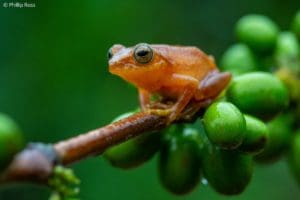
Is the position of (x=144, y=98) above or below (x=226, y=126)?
below

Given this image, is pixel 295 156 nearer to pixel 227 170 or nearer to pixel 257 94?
pixel 257 94

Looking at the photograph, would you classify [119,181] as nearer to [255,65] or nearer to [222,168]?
[255,65]

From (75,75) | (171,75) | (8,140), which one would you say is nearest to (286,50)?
(171,75)

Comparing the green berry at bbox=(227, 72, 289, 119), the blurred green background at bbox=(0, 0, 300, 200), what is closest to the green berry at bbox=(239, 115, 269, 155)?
the green berry at bbox=(227, 72, 289, 119)

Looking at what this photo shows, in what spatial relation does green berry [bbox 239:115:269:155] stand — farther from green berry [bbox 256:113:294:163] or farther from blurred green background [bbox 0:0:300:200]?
blurred green background [bbox 0:0:300:200]

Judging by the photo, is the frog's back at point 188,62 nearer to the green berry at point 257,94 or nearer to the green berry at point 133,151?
the green berry at point 257,94
